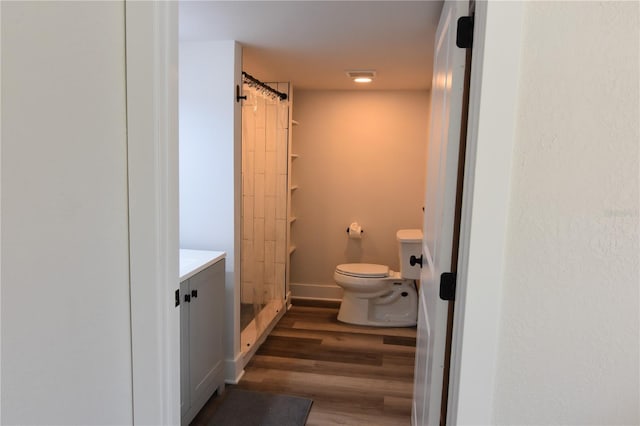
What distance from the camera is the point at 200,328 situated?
2.25m

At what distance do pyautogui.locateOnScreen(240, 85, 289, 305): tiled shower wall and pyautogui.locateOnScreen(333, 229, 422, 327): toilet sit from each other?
0.61 metres

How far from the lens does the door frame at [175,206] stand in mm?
1046

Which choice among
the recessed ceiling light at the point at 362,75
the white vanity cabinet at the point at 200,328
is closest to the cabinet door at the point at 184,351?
the white vanity cabinet at the point at 200,328

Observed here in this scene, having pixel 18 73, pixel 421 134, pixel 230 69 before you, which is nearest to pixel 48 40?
pixel 18 73

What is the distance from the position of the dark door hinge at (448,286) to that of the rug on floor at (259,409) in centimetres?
142

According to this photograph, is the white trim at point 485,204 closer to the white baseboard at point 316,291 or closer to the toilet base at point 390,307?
the toilet base at point 390,307

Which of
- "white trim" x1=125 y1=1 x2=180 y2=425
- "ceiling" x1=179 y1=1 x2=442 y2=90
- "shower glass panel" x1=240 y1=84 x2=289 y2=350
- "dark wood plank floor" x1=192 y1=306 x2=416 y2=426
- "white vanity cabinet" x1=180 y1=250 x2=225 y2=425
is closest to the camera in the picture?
"white trim" x1=125 y1=1 x2=180 y2=425

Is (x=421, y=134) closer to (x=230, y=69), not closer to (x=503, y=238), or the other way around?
(x=230, y=69)

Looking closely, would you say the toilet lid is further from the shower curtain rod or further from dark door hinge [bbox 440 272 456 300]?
dark door hinge [bbox 440 272 456 300]

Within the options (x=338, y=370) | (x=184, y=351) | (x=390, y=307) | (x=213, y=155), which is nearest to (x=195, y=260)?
(x=184, y=351)

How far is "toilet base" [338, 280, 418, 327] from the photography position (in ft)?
12.3

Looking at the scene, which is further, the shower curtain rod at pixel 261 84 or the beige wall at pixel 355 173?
the beige wall at pixel 355 173

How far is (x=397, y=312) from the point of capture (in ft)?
12.4

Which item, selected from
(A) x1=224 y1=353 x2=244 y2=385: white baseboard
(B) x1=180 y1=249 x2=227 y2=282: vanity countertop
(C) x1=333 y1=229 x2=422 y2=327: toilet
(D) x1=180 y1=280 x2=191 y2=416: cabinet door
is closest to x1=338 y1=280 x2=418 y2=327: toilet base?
(C) x1=333 y1=229 x2=422 y2=327: toilet
